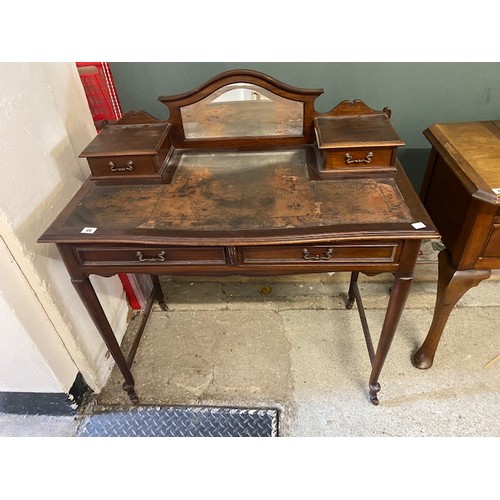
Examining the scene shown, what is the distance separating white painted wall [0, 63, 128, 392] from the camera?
124 cm

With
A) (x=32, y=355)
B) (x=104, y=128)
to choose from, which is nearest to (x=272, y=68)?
(x=104, y=128)

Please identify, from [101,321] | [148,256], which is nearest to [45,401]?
[101,321]

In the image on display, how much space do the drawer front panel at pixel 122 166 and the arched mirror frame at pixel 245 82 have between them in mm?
223

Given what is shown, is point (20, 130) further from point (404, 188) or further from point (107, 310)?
A: point (404, 188)

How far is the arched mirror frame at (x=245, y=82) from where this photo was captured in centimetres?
137

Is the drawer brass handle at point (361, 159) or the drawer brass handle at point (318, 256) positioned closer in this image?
the drawer brass handle at point (318, 256)

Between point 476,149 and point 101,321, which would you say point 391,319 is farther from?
point 101,321

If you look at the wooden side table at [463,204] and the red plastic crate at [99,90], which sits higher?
the red plastic crate at [99,90]

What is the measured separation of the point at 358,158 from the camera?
1.32 m

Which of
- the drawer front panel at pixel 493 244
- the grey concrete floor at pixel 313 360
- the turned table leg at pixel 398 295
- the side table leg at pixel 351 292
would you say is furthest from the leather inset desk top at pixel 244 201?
the grey concrete floor at pixel 313 360

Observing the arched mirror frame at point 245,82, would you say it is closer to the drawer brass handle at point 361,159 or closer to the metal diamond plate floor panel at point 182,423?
the drawer brass handle at point 361,159

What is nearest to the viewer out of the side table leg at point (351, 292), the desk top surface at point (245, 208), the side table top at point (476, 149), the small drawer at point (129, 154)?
the desk top surface at point (245, 208)

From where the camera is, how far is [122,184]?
140cm

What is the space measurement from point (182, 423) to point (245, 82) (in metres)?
1.44
